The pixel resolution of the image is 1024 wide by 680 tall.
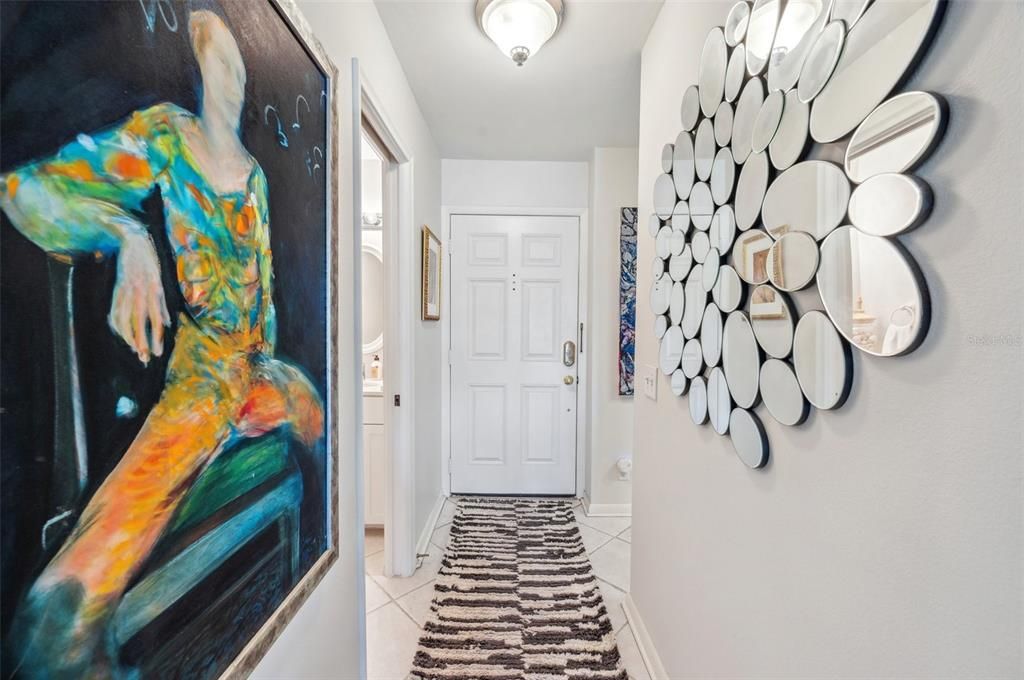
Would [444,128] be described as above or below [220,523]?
above

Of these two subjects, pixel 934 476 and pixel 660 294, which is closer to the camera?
pixel 934 476

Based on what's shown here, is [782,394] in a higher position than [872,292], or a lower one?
lower

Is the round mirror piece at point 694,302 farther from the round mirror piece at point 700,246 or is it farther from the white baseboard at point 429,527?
the white baseboard at point 429,527

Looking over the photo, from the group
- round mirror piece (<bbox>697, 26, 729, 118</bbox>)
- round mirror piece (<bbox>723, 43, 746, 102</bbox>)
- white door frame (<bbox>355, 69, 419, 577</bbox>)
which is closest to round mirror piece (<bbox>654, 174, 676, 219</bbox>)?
round mirror piece (<bbox>697, 26, 729, 118</bbox>)

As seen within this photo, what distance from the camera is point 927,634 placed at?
58cm

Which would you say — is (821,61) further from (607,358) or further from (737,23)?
(607,358)

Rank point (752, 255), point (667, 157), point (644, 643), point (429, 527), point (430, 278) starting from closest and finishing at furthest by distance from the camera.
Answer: point (752, 255) → point (667, 157) → point (644, 643) → point (430, 278) → point (429, 527)

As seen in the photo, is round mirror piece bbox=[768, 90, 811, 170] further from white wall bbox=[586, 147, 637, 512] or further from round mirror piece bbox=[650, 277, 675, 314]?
white wall bbox=[586, 147, 637, 512]

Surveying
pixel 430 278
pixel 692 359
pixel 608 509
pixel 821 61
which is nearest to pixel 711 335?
pixel 692 359

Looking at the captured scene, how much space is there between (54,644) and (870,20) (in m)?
1.33

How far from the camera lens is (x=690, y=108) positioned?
1313mm

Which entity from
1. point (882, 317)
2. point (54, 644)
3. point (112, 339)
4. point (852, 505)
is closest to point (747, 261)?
point (882, 317)

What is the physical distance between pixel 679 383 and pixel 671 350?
12 cm

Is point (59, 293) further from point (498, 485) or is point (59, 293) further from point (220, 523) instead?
point (498, 485)
